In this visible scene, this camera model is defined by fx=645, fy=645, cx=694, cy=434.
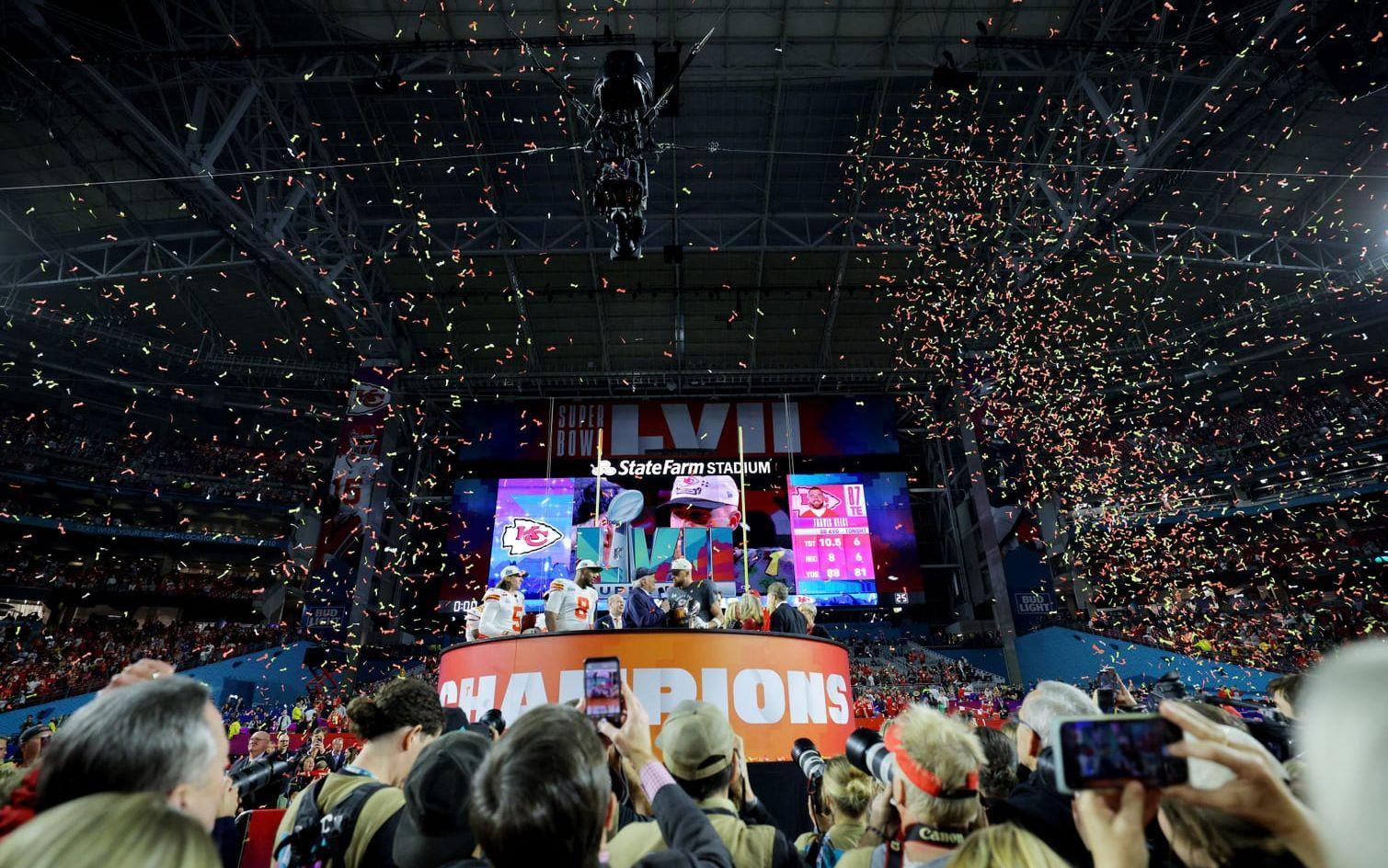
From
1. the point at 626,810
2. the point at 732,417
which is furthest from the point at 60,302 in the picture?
the point at 626,810

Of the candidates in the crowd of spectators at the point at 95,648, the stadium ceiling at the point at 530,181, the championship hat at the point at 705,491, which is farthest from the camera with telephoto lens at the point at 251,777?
the championship hat at the point at 705,491

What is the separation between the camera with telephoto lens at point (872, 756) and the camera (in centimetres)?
192

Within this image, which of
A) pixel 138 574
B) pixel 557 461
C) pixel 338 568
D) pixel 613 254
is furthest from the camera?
pixel 138 574

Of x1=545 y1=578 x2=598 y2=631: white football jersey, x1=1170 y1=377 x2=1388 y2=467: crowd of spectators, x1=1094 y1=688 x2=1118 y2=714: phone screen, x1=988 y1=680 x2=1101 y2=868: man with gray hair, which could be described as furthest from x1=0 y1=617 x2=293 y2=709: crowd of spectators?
x1=1170 y1=377 x2=1388 y2=467: crowd of spectators

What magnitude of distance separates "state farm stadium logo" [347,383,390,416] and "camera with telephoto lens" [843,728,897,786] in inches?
743

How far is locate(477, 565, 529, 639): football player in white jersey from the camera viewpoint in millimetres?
6695

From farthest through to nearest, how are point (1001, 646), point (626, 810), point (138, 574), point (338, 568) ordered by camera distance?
point (138, 574)
point (1001, 646)
point (338, 568)
point (626, 810)

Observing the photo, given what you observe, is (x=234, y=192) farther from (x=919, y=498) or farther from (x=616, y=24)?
(x=919, y=498)

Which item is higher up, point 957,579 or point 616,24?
point 616,24

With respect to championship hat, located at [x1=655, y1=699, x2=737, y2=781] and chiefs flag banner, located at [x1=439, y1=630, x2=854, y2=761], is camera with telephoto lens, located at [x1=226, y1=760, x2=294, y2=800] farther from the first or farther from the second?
chiefs flag banner, located at [x1=439, y1=630, x2=854, y2=761]

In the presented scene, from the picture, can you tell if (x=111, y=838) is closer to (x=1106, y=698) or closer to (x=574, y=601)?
(x=1106, y=698)

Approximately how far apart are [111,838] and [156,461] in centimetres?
2984

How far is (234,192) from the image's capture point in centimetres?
1344

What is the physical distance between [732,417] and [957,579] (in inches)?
365
